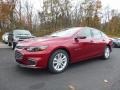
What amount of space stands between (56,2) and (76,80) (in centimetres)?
3542

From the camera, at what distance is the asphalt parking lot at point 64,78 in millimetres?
5207

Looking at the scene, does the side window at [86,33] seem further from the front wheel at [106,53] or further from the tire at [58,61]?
the front wheel at [106,53]

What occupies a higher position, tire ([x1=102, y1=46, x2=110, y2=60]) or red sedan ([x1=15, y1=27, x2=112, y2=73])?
red sedan ([x1=15, y1=27, x2=112, y2=73])

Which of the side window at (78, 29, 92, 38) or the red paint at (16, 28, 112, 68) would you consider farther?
the side window at (78, 29, 92, 38)

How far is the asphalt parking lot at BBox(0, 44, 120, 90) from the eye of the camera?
5207 mm

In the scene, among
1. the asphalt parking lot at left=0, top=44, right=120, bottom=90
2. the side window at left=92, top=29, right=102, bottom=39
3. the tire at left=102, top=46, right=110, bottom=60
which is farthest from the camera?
the tire at left=102, top=46, right=110, bottom=60

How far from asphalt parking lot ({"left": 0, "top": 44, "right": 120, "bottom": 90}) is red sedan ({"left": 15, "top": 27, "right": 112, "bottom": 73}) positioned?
31 cm

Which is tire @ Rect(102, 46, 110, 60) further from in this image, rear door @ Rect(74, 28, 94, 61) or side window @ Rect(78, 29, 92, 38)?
side window @ Rect(78, 29, 92, 38)

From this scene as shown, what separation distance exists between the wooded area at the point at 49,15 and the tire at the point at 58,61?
2681 cm

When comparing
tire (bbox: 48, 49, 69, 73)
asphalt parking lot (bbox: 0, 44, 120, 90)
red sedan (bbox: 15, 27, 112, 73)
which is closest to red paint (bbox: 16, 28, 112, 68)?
red sedan (bbox: 15, 27, 112, 73)

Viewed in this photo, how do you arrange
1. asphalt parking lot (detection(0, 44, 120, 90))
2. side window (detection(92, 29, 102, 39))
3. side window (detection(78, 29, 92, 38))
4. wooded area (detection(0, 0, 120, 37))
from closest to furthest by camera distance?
asphalt parking lot (detection(0, 44, 120, 90)) < side window (detection(78, 29, 92, 38)) < side window (detection(92, 29, 102, 39)) < wooded area (detection(0, 0, 120, 37))

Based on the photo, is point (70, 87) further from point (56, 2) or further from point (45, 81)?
point (56, 2)

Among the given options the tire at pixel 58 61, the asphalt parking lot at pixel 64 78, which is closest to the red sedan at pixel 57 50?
the tire at pixel 58 61

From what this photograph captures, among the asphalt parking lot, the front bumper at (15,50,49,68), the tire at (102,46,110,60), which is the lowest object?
the asphalt parking lot
